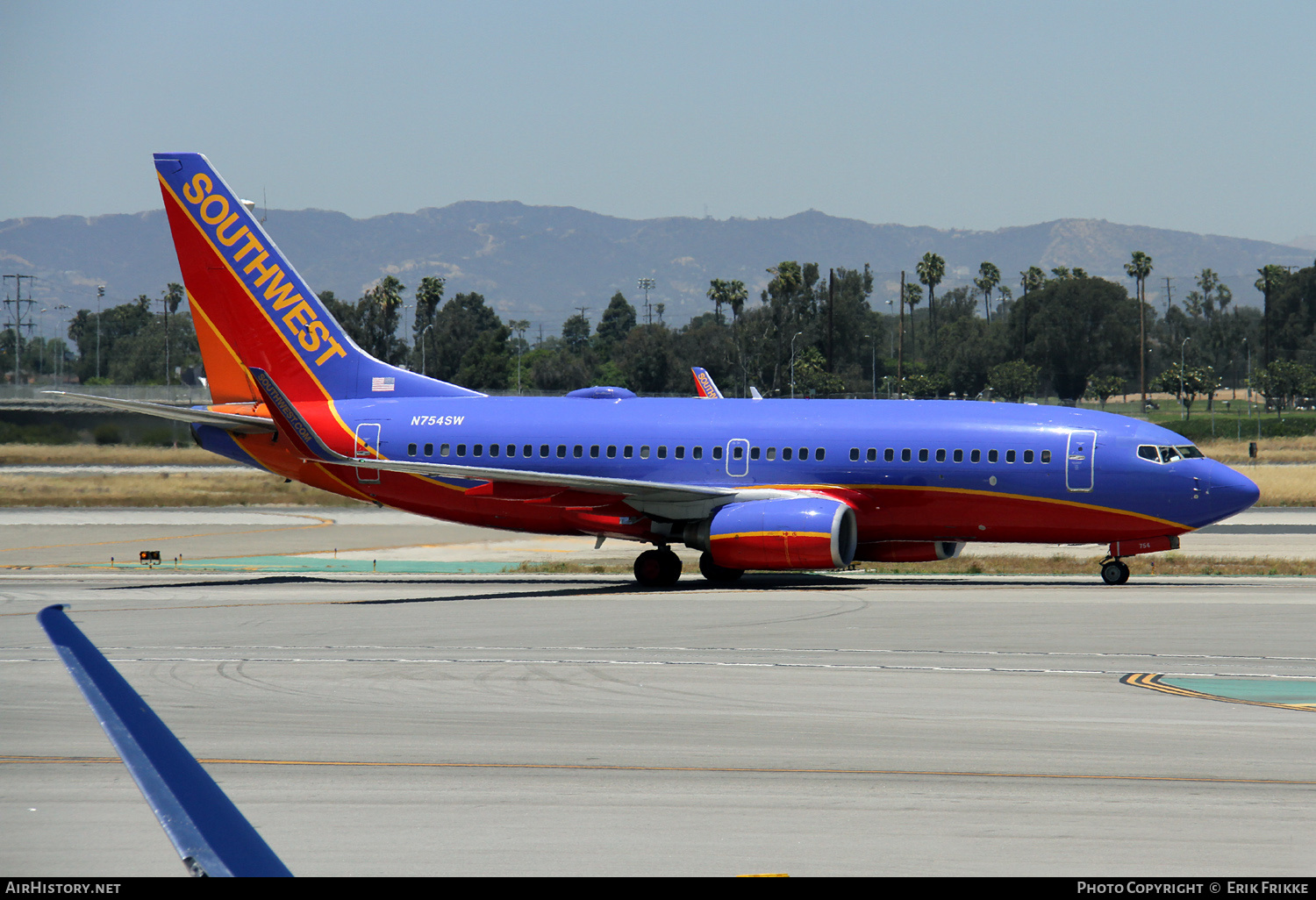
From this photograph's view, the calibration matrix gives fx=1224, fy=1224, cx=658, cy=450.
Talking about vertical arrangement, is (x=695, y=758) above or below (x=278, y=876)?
below

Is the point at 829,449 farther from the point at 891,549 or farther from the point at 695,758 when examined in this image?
the point at 695,758

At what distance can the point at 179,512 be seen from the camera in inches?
2089

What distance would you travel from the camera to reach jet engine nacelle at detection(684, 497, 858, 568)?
28.0 metres

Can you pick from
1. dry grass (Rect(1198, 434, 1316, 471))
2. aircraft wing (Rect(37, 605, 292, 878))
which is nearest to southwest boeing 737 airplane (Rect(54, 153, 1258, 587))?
aircraft wing (Rect(37, 605, 292, 878))

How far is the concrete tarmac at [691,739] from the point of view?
32.3 ft

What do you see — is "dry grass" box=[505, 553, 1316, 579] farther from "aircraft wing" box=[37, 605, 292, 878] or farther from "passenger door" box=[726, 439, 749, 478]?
"aircraft wing" box=[37, 605, 292, 878]

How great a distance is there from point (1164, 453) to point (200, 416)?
2388 centimetres

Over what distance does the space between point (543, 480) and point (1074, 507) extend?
1264 cm

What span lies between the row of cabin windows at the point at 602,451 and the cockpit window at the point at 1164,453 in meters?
7.61

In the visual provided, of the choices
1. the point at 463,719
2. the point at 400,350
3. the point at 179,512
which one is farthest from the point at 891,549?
the point at 400,350

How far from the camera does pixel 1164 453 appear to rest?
29.3 meters

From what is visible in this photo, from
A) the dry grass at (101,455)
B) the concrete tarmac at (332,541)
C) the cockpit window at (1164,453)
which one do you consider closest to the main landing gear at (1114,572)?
the cockpit window at (1164,453)

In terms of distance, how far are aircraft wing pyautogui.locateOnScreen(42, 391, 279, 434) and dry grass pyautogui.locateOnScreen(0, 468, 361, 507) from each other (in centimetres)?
2428

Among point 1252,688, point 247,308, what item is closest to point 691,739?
point 1252,688
